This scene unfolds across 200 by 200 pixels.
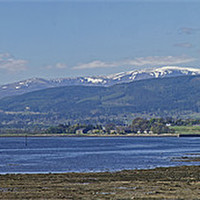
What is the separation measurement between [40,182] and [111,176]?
27.7 ft

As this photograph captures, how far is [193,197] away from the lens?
1662 inches

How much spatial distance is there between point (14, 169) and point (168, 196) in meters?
37.6

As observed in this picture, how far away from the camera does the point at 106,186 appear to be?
50.3m

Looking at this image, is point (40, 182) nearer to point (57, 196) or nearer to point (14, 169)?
point (57, 196)

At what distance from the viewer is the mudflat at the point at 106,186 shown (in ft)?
145

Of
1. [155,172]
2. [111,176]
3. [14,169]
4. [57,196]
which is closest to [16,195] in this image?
[57,196]

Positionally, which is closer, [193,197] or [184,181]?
[193,197]

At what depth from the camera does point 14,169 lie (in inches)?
3056

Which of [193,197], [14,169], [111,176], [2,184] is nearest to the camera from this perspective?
[193,197]

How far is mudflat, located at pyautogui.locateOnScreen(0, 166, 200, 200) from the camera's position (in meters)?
44.3

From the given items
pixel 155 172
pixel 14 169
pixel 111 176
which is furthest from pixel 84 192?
pixel 14 169

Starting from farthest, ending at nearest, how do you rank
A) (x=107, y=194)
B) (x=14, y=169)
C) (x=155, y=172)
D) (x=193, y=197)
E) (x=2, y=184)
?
(x=14, y=169) → (x=155, y=172) → (x=2, y=184) → (x=107, y=194) → (x=193, y=197)

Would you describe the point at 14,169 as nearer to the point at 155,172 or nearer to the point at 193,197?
the point at 155,172

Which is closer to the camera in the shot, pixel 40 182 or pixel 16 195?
pixel 16 195
